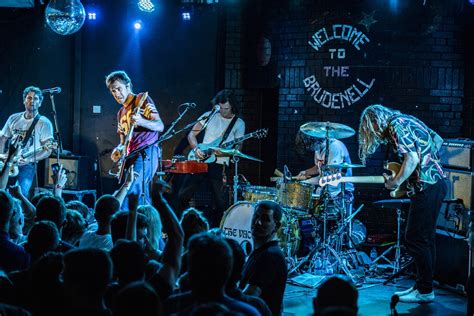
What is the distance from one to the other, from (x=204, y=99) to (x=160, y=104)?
32.9 inches

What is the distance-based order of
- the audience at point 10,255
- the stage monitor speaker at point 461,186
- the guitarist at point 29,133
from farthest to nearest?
the guitarist at point 29,133 < the stage monitor speaker at point 461,186 < the audience at point 10,255

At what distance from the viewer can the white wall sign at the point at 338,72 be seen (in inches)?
456

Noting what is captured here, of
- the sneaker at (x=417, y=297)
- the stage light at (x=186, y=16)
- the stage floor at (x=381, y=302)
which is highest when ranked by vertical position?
the stage light at (x=186, y=16)

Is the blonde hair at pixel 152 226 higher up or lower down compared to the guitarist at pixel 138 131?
lower down

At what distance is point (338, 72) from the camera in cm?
1171

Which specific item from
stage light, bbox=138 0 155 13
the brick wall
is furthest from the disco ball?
the brick wall

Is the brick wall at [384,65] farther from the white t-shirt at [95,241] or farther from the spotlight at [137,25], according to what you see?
the white t-shirt at [95,241]

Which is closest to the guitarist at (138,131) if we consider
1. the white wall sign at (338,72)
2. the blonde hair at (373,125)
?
the blonde hair at (373,125)

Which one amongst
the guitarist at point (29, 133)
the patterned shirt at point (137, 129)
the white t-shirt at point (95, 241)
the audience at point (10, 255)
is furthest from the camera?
the guitarist at point (29, 133)

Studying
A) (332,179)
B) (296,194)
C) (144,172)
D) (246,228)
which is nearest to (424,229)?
(332,179)

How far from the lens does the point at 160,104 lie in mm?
13398

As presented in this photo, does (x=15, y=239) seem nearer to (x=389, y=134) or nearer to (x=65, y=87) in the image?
(x=389, y=134)

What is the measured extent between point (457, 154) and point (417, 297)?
192 centimetres

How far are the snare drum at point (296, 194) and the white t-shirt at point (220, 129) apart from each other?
232 cm
